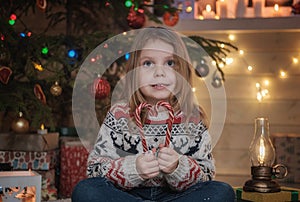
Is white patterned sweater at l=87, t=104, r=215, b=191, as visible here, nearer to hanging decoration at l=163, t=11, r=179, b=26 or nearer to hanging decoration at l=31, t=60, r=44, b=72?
hanging decoration at l=31, t=60, r=44, b=72

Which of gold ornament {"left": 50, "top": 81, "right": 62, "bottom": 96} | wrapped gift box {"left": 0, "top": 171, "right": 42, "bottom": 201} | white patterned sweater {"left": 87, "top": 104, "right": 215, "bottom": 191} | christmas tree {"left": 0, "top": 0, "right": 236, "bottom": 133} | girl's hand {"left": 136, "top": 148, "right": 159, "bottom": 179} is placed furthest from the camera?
gold ornament {"left": 50, "top": 81, "right": 62, "bottom": 96}

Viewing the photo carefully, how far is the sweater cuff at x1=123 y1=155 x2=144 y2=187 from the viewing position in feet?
4.03

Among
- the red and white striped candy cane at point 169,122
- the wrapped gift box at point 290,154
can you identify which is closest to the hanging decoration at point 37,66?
the red and white striped candy cane at point 169,122

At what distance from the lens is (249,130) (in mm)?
2855

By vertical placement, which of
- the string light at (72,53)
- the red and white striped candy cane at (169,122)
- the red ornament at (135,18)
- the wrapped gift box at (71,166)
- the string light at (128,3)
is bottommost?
the wrapped gift box at (71,166)

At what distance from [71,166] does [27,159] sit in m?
0.19

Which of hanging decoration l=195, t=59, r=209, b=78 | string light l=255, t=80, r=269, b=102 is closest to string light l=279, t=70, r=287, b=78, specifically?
string light l=255, t=80, r=269, b=102

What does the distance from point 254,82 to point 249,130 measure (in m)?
0.27

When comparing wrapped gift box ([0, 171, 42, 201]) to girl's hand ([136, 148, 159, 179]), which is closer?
girl's hand ([136, 148, 159, 179])

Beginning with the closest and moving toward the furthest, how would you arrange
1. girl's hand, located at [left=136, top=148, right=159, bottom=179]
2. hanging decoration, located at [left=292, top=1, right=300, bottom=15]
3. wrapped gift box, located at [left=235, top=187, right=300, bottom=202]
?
girl's hand, located at [left=136, top=148, right=159, bottom=179], wrapped gift box, located at [left=235, top=187, right=300, bottom=202], hanging decoration, located at [left=292, top=1, right=300, bottom=15]

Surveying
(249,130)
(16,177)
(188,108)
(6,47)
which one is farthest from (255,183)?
(249,130)

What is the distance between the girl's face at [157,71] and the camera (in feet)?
4.50

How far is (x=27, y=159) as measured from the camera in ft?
7.12

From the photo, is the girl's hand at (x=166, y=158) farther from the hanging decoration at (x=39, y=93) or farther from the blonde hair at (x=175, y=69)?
the hanging decoration at (x=39, y=93)
